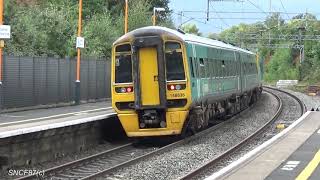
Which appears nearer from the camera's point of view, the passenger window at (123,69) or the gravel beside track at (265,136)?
the gravel beside track at (265,136)

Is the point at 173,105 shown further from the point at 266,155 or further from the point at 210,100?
the point at 266,155

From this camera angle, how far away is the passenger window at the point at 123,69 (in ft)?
54.0

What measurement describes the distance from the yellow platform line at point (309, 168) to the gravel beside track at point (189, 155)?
2557mm

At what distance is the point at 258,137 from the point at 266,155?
629 cm

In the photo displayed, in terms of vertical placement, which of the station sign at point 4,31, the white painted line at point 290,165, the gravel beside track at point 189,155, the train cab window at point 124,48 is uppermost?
the station sign at point 4,31

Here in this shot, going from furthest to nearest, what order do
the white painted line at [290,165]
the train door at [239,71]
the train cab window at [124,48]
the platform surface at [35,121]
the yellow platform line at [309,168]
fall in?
the train door at [239,71] < the train cab window at [124,48] < the platform surface at [35,121] < the white painted line at [290,165] < the yellow platform line at [309,168]

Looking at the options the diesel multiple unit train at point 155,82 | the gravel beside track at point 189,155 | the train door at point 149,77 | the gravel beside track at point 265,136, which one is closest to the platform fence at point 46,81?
the diesel multiple unit train at point 155,82

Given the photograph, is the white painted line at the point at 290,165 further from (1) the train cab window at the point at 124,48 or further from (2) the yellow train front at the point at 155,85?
(1) the train cab window at the point at 124,48

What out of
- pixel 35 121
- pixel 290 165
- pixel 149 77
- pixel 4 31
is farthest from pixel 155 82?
pixel 4 31

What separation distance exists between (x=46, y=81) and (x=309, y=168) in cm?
2062

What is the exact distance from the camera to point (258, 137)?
1842 centimetres

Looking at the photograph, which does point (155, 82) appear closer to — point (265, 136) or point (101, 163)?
point (101, 163)

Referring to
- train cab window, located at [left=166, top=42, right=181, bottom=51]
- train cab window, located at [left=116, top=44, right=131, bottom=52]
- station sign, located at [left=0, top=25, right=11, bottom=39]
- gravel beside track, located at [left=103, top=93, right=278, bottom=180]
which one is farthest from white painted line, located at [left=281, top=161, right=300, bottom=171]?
station sign, located at [left=0, top=25, right=11, bottom=39]

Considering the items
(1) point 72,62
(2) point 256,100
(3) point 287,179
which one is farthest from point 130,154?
(2) point 256,100
